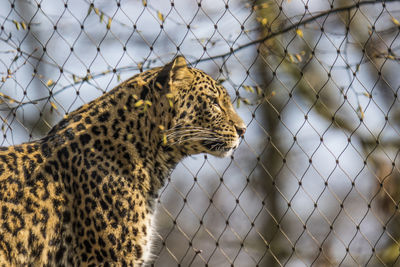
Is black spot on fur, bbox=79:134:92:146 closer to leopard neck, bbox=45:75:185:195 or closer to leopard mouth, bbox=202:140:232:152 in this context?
leopard neck, bbox=45:75:185:195

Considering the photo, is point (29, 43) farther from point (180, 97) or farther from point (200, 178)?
point (180, 97)

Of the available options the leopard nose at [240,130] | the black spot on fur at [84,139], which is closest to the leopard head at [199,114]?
the leopard nose at [240,130]

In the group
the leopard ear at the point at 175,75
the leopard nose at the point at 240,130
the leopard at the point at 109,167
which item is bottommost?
the leopard at the point at 109,167

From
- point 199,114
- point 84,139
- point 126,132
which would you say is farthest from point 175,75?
point 84,139

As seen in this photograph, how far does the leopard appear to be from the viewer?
5.17m

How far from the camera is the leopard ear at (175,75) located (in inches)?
223

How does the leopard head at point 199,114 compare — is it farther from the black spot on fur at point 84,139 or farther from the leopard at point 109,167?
the black spot on fur at point 84,139

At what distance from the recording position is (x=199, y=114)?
18.8 ft

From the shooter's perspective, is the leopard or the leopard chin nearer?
the leopard

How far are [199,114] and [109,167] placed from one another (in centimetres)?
75

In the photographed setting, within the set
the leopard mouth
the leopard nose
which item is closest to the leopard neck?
the leopard mouth

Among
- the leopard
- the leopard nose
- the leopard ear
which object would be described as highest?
the leopard ear

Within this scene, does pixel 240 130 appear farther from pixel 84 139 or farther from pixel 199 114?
pixel 84 139

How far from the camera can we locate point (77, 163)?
5320 millimetres
